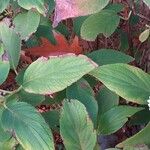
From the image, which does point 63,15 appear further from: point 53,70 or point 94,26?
point 94,26

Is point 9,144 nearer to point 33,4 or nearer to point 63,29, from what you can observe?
point 33,4

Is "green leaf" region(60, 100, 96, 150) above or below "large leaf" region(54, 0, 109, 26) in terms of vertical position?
below

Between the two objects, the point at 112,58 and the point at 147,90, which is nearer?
the point at 147,90

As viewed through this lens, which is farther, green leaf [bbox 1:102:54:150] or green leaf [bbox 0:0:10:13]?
green leaf [bbox 0:0:10:13]

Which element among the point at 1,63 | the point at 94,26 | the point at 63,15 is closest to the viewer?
the point at 63,15

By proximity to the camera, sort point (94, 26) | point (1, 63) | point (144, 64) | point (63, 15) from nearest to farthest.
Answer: point (63, 15)
point (1, 63)
point (94, 26)
point (144, 64)

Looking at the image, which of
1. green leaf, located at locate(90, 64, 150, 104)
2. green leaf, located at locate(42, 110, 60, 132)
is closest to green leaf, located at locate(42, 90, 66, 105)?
green leaf, located at locate(42, 110, 60, 132)

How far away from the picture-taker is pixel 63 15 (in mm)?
534

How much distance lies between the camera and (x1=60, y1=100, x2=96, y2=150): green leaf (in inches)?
22.7

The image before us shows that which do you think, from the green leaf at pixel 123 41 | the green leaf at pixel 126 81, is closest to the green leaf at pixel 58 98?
the green leaf at pixel 126 81

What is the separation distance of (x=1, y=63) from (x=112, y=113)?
18 cm

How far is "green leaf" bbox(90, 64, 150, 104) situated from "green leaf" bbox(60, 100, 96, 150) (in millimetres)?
48

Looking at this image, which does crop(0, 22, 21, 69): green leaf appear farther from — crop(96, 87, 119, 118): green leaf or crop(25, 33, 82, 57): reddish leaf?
crop(25, 33, 82, 57): reddish leaf

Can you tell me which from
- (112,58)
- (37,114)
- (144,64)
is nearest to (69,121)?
(37,114)
